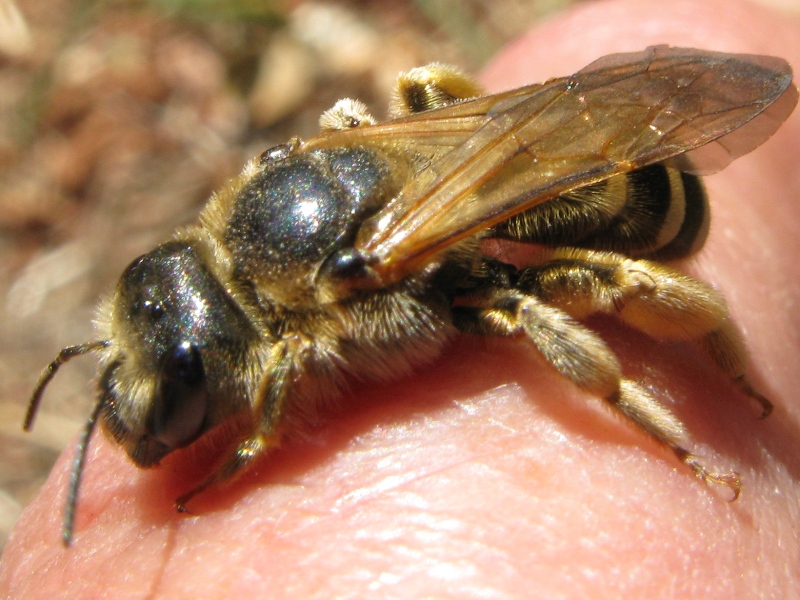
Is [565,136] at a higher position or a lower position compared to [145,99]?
higher

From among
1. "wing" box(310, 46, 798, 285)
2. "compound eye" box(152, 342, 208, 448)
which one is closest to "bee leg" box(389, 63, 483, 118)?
"wing" box(310, 46, 798, 285)

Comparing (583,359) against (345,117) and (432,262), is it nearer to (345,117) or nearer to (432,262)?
(432,262)

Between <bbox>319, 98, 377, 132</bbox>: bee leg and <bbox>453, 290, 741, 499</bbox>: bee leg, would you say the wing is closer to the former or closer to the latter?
<bbox>453, 290, 741, 499</bbox>: bee leg

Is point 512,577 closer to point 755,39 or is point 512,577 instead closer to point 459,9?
point 755,39

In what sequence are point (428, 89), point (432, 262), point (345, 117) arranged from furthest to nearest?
1. point (428, 89)
2. point (345, 117)
3. point (432, 262)

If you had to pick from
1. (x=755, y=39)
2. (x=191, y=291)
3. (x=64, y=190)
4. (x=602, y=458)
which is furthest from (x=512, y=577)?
(x=64, y=190)

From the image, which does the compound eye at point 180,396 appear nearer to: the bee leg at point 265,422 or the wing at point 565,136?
the bee leg at point 265,422

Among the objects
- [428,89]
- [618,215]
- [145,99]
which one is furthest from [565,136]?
[145,99]
